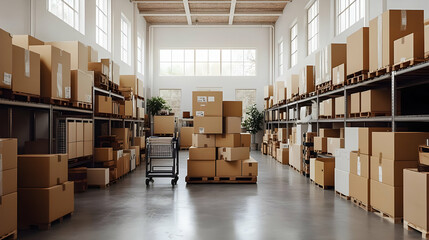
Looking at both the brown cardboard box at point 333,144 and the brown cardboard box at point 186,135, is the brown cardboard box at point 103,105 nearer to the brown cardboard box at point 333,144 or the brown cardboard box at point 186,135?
the brown cardboard box at point 333,144

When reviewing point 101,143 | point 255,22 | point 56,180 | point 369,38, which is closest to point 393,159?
point 369,38

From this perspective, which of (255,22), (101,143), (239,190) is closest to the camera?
(239,190)

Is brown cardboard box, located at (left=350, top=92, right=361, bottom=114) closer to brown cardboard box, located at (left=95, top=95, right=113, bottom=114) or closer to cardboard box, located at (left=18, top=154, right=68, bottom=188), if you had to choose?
cardboard box, located at (left=18, top=154, right=68, bottom=188)

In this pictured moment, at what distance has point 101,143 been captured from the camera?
7.41 metres

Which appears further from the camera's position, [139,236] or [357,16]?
[357,16]

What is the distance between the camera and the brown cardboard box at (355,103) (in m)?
5.61

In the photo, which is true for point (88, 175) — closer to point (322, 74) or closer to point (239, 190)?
point (239, 190)

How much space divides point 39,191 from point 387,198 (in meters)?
4.29

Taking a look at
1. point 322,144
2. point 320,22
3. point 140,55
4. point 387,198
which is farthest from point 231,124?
point 140,55

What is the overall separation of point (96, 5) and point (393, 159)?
9.04 metres

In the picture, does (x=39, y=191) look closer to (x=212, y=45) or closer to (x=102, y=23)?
(x=102, y=23)

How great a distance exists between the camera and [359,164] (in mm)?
5016

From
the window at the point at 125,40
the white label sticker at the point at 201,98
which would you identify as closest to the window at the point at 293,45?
the window at the point at 125,40

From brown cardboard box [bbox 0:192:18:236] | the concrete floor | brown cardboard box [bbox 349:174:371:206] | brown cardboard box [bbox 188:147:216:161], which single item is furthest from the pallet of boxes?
brown cardboard box [bbox 0:192:18:236]
